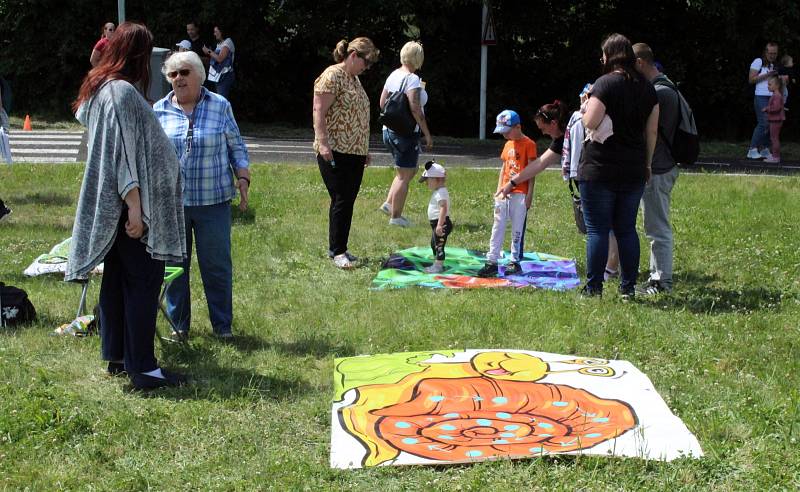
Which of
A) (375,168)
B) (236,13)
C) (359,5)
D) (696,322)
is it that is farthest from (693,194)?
(236,13)

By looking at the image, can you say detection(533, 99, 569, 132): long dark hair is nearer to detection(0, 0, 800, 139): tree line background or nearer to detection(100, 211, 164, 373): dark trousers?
detection(100, 211, 164, 373): dark trousers

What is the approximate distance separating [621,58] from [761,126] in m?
10.8

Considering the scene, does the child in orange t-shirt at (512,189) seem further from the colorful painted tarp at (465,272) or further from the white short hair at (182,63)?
the white short hair at (182,63)

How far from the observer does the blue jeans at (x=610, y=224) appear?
7.09 metres

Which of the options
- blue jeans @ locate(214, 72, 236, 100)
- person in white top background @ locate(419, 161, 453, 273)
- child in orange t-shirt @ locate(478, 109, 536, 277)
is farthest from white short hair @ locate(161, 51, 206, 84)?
blue jeans @ locate(214, 72, 236, 100)

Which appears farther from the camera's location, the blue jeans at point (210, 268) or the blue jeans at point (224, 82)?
the blue jeans at point (224, 82)

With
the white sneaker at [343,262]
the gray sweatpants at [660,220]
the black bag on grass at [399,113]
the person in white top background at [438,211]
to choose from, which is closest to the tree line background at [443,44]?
the black bag on grass at [399,113]

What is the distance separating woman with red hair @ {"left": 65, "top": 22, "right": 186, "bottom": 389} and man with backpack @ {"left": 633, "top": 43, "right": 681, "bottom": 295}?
374 centimetres

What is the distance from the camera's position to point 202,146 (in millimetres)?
6113

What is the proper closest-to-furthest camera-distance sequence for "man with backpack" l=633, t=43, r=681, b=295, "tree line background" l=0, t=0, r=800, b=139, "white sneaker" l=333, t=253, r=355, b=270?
"man with backpack" l=633, t=43, r=681, b=295
"white sneaker" l=333, t=253, r=355, b=270
"tree line background" l=0, t=0, r=800, b=139

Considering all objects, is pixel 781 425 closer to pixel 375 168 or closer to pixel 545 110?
pixel 545 110

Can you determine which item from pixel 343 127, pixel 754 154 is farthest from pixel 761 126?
pixel 343 127

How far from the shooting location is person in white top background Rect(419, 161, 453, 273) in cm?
824

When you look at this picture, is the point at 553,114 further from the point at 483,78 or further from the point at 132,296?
the point at 483,78
